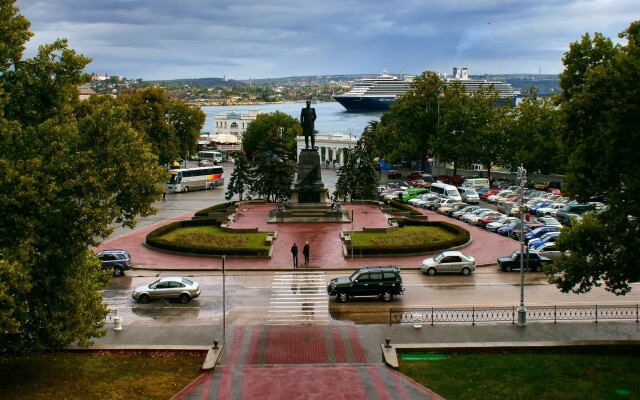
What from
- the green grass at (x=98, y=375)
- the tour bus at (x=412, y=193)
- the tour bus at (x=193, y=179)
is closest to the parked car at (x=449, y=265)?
the green grass at (x=98, y=375)

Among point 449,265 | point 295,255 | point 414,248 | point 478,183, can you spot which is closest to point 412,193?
→ point 478,183

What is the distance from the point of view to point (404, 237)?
45.2 metres

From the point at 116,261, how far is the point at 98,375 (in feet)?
51.4

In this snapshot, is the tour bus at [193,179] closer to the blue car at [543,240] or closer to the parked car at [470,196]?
the parked car at [470,196]

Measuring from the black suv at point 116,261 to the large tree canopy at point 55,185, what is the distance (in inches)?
589

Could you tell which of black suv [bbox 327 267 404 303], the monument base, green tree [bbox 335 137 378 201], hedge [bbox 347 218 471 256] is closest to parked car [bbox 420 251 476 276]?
hedge [bbox 347 218 471 256]

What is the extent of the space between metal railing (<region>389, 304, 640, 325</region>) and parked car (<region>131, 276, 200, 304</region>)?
31.7 ft

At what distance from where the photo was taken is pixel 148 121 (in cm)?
8431

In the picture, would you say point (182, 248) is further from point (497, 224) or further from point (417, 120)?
point (417, 120)

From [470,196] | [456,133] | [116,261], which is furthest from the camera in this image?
[456,133]

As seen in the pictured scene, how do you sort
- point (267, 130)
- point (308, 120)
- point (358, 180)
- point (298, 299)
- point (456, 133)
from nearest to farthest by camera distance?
1. point (298, 299)
2. point (308, 120)
3. point (358, 180)
4. point (456, 133)
5. point (267, 130)

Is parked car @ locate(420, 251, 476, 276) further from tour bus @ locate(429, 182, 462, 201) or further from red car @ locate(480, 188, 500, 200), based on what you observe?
red car @ locate(480, 188, 500, 200)

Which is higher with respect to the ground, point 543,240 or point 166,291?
point 543,240

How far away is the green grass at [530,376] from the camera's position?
2175 cm
